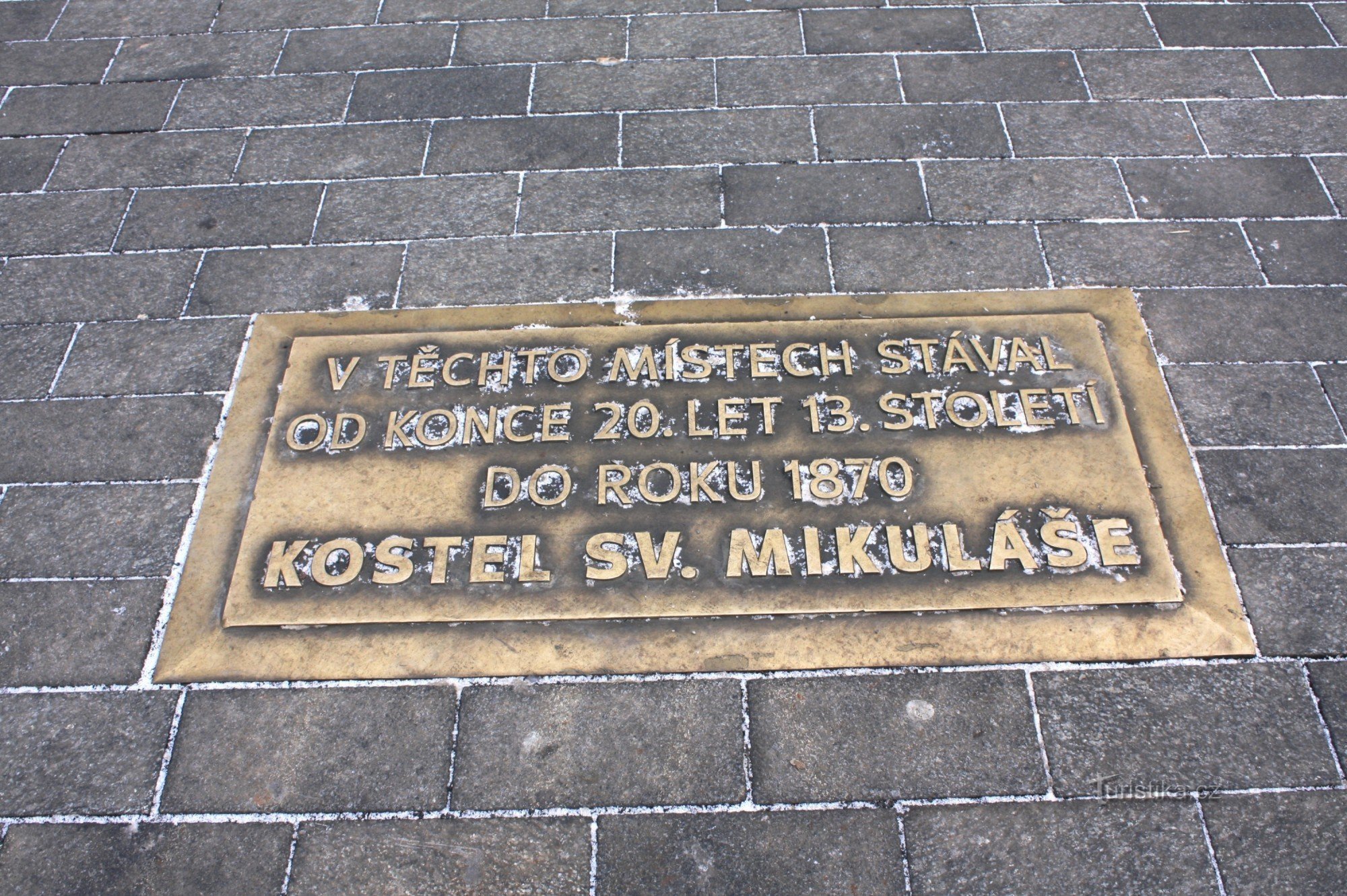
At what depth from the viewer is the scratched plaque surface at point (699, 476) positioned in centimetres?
274

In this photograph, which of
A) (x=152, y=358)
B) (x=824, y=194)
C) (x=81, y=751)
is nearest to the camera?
(x=81, y=751)

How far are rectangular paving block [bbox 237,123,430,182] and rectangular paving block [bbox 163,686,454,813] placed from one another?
8.05 feet

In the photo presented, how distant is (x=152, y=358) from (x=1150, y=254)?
414 cm

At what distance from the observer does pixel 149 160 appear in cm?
406

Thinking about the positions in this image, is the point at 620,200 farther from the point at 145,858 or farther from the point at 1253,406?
the point at 145,858

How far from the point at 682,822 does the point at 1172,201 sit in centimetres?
329

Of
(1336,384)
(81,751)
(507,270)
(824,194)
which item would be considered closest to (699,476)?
(507,270)

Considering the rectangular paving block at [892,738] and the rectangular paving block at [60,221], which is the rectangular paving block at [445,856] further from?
the rectangular paving block at [60,221]

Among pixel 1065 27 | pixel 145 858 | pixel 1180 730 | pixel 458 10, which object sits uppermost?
pixel 1065 27

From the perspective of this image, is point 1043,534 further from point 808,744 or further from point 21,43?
point 21,43

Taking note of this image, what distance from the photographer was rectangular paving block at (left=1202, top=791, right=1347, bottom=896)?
2.28 metres

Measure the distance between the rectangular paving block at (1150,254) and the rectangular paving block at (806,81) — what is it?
116 cm

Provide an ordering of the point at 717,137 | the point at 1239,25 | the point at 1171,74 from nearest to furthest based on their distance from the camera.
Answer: the point at 717,137
the point at 1171,74
the point at 1239,25

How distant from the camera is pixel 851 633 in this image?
2.66 meters
